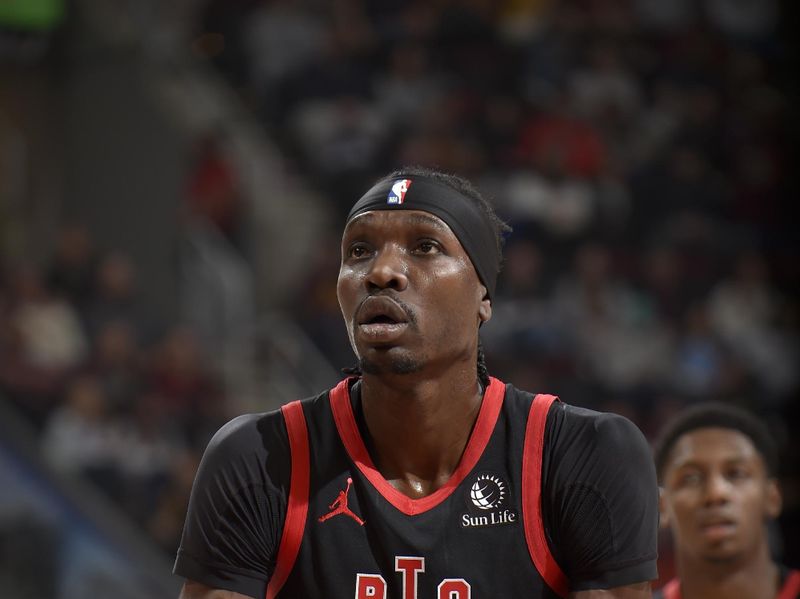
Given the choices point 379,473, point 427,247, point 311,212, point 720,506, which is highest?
point 311,212

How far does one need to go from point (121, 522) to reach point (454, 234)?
6284 millimetres

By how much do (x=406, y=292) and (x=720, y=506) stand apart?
1750 millimetres

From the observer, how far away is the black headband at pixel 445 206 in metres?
3.00

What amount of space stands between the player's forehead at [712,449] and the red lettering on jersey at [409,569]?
1.64 meters

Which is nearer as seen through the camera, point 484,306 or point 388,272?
point 388,272

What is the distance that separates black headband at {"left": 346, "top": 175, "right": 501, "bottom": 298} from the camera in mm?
2996

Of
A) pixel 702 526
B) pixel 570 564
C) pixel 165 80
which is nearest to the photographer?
pixel 570 564

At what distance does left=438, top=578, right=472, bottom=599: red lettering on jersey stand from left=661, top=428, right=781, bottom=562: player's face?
1549 millimetres

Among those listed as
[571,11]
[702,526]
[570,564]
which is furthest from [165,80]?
[570,564]

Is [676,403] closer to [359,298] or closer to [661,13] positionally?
[661,13]

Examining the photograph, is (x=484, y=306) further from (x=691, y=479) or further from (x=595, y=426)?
(x=691, y=479)

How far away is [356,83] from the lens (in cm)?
1183

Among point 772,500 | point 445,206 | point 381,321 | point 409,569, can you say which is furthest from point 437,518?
point 772,500

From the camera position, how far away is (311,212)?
1180 centimetres
